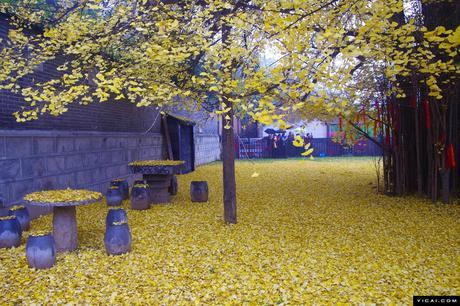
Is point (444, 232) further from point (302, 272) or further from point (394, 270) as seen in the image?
point (302, 272)

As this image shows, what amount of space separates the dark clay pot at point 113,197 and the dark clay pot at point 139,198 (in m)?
0.64

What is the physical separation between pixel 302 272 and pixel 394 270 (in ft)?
3.49

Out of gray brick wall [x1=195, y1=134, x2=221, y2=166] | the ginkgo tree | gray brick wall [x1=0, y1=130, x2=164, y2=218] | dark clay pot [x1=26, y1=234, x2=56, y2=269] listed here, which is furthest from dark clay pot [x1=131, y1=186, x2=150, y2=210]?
gray brick wall [x1=195, y1=134, x2=221, y2=166]

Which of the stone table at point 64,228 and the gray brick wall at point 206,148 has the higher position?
the gray brick wall at point 206,148

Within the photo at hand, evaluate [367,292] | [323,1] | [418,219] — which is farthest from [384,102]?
[367,292]

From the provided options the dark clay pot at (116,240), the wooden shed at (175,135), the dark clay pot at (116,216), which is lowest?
the dark clay pot at (116,240)

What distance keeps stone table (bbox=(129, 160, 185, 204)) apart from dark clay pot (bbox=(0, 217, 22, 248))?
3.23 metres

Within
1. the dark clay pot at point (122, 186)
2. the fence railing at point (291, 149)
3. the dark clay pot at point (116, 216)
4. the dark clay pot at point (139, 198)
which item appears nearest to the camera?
the dark clay pot at point (116, 216)

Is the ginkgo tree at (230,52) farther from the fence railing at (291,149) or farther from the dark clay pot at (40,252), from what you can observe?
the fence railing at (291,149)

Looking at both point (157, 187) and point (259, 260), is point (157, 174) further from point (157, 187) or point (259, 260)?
point (259, 260)

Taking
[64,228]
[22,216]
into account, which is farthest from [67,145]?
[64,228]

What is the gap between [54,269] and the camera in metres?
4.50

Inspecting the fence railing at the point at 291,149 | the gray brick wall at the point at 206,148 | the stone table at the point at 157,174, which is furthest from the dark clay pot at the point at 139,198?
the fence railing at the point at 291,149

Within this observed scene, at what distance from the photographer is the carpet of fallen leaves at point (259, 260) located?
3877 millimetres
